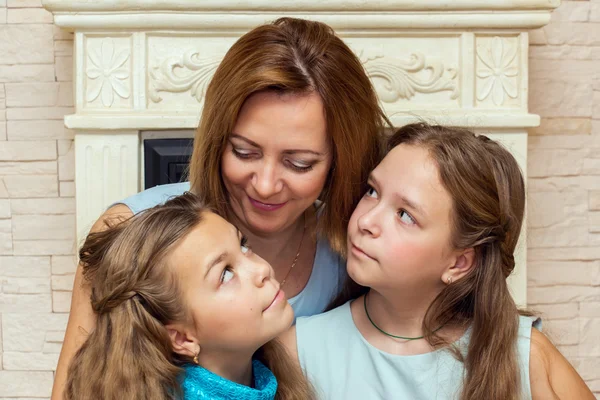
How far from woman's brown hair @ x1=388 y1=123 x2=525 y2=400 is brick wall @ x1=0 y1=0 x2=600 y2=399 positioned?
2.26 feet

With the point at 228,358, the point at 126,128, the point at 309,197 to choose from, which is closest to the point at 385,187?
the point at 309,197

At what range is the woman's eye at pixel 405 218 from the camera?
1.40 m

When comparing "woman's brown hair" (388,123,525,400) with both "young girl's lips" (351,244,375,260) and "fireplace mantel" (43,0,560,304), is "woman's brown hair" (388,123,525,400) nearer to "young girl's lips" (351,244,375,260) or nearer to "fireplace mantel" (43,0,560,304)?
"young girl's lips" (351,244,375,260)

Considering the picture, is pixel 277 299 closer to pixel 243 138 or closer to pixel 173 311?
pixel 173 311

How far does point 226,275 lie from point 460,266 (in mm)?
479

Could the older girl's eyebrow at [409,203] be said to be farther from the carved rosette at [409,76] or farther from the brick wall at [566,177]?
the brick wall at [566,177]

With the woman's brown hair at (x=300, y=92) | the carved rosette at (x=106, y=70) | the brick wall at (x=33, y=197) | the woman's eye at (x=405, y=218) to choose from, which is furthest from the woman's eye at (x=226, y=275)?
the brick wall at (x=33, y=197)

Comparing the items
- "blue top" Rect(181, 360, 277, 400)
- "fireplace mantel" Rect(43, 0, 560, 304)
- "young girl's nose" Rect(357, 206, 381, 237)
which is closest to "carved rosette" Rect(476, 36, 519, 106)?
"fireplace mantel" Rect(43, 0, 560, 304)

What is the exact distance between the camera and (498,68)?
1.90 meters

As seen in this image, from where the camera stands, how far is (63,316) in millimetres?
2104

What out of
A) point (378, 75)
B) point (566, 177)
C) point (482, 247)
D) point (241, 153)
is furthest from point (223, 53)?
point (566, 177)

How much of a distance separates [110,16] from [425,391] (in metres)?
1.15

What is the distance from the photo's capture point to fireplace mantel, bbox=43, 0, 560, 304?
1.83m

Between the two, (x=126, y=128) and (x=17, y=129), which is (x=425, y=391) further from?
(x=17, y=129)
